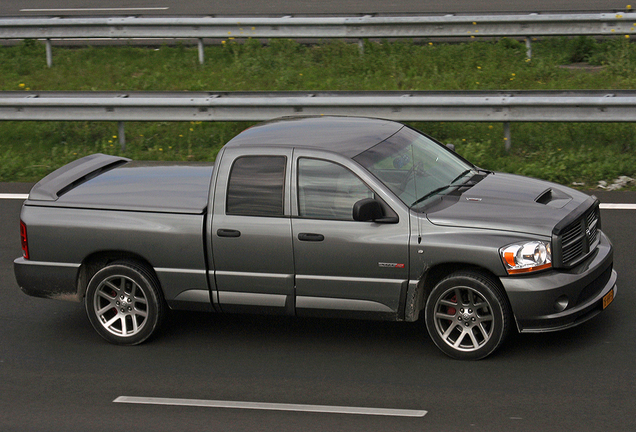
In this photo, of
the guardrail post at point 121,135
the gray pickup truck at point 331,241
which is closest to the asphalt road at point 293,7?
the guardrail post at point 121,135

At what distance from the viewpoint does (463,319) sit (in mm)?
6641

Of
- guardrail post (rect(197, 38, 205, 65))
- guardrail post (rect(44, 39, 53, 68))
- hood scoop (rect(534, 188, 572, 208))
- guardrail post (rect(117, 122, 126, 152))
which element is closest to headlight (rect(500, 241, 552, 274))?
hood scoop (rect(534, 188, 572, 208))

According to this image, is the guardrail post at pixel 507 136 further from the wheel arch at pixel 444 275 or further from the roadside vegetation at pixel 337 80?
the wheel arch at pixel 444 275

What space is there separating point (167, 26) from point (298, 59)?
91.3 inches

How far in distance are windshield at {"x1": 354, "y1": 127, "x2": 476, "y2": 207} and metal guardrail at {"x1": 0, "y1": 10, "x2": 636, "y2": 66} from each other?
731 centimetres

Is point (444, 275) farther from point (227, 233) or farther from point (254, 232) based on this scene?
point (227, 233)

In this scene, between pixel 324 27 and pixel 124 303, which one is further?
pixel 324 27

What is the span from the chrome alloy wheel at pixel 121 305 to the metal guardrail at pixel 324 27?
8.69 metres

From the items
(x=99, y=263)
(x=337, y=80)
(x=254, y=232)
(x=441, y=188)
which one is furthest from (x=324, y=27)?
(x=254, y=232)

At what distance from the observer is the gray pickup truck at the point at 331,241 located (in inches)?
256

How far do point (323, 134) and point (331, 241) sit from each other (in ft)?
3.46

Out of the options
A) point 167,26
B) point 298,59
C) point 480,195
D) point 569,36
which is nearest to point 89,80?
point 167,26

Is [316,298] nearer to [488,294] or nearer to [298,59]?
[488,294]

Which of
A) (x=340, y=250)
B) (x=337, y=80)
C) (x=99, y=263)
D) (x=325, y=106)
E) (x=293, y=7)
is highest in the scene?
(x=293, y=7)
